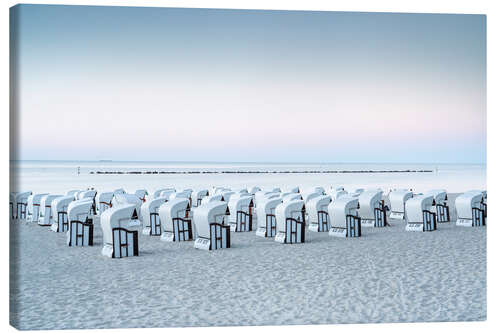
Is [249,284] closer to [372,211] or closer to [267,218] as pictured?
[267,218]

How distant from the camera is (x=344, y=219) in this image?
1764cm

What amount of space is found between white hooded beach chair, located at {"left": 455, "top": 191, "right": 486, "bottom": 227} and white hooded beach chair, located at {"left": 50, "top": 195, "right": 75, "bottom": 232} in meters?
14.7

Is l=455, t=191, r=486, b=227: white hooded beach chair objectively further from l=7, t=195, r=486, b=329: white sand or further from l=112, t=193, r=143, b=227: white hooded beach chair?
l=112, t=193, r=143, b=227: white hooded beach chair

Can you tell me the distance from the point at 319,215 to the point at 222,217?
4690 millimetres

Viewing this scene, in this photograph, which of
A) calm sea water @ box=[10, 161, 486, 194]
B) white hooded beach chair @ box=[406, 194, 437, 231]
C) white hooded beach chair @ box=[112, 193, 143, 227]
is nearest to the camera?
white hooded beach chair @ box=[406, 194, 437, 231]

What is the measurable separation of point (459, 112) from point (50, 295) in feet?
42.3

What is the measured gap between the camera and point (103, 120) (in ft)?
118

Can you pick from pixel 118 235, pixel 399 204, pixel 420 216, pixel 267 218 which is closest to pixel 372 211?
pixel 420 216

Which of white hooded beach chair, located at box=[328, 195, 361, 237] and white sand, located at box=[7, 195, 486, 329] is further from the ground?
white hooded beach chair, located at box=[328, 195, 361, 237]

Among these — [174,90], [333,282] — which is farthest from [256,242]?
[174,90]

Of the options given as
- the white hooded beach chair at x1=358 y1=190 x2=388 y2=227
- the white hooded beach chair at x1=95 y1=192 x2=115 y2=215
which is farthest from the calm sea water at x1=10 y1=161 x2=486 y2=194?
the white hooded beach chair at x1=358 y1=190 x2=388 y2=227

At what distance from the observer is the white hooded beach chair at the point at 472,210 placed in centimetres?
2000

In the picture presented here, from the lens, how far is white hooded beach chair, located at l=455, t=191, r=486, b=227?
20.0 meters

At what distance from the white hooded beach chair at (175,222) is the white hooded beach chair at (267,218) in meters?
2.67
